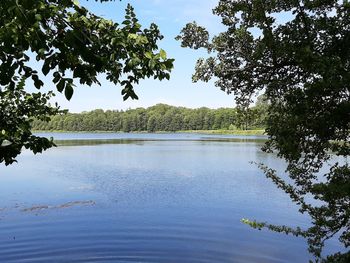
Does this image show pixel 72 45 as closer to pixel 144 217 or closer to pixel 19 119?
pixel 19 119

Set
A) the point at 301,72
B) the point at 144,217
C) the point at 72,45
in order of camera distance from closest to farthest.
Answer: the point at 72,45 → the point at 301,72 → the point at 144,217

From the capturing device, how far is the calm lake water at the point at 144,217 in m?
18.6

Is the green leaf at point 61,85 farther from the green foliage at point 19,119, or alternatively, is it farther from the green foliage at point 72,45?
the green foliage at point 19,119

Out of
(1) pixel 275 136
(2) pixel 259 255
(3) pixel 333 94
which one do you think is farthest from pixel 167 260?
(3) pixel 333 94

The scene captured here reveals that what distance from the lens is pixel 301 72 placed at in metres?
8.83

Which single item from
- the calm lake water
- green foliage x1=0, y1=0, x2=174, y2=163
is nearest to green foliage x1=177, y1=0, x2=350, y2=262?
green foliage x1=0, y1=0, x2=174, y2=163

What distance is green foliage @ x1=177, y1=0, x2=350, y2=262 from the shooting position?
24.8 ft

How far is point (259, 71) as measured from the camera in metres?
9.23

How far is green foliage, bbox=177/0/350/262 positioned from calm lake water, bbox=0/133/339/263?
10646 mm

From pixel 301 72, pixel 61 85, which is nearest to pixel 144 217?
pixel 301 72

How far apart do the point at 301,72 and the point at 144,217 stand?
18.7 meters

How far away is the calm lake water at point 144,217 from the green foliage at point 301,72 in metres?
10.6

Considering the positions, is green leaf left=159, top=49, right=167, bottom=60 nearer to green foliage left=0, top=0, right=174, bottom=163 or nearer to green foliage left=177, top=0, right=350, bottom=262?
green foliage left=0, top=0, right=174, bottom=163

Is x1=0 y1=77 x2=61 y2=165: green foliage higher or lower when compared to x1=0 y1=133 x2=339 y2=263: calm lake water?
higher
